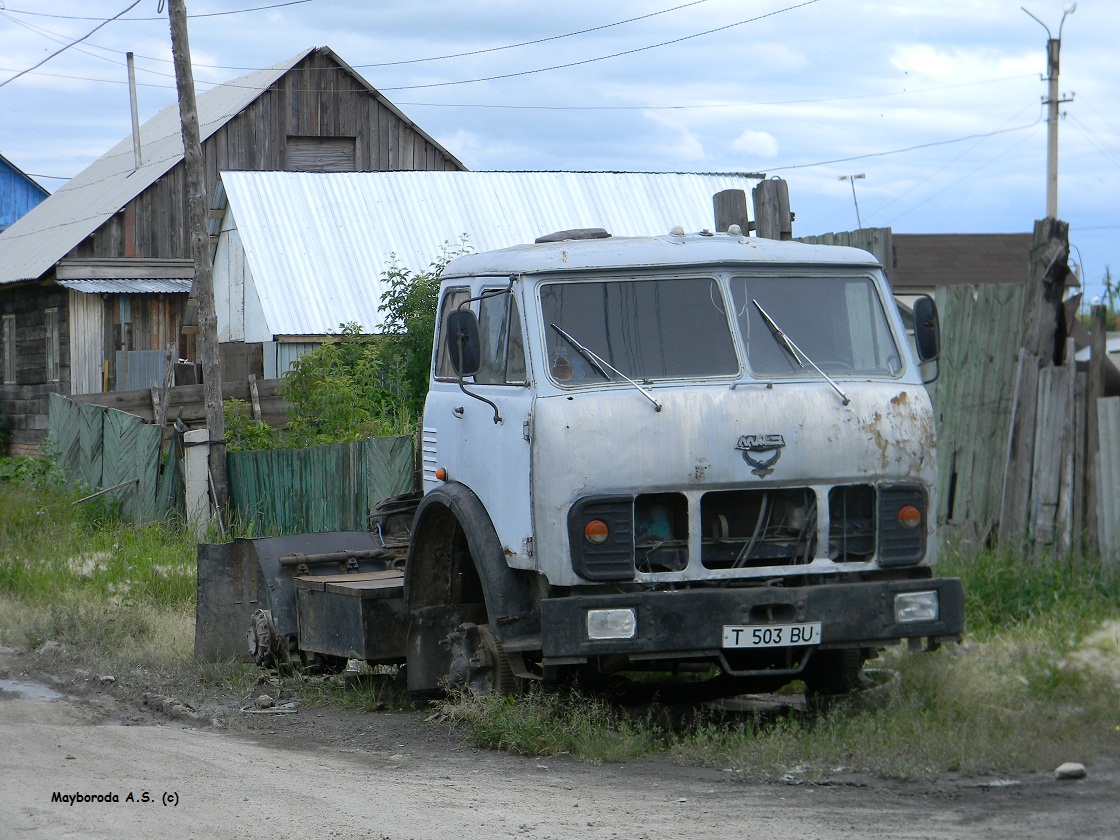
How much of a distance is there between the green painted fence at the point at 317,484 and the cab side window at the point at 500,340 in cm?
626

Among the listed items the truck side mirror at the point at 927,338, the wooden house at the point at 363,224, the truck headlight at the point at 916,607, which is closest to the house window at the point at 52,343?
the wooden house at the point at 363,224

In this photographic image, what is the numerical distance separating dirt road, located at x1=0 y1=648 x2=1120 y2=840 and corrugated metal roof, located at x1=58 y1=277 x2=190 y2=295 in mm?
19873

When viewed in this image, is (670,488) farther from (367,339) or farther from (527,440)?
(367,339)

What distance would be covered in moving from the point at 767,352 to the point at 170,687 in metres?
4.68

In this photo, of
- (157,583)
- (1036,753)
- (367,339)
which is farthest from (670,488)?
(367,339)

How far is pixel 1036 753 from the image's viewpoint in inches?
242

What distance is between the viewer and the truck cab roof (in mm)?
6777

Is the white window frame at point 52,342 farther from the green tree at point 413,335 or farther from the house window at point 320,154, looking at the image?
the green tree at point 413,335

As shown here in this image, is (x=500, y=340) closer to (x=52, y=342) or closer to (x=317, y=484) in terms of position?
(x=317, y=484)

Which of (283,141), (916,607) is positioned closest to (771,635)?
(916,607)

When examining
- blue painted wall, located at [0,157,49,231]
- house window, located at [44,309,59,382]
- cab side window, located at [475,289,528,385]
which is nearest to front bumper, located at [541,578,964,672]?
→ cab side window, located at [475,289,528,385]

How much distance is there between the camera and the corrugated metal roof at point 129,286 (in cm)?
2569

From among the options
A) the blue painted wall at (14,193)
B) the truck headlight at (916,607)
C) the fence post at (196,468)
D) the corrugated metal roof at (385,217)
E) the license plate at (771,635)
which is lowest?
the license plate at (771,635)

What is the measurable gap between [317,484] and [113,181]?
69.1ft
